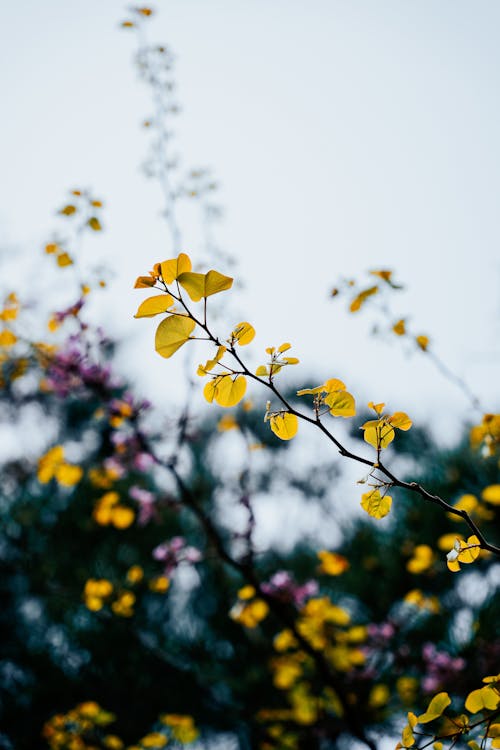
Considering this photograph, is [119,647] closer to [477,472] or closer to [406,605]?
[406,605]

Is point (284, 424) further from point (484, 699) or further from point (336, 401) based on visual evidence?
point (484, 699)

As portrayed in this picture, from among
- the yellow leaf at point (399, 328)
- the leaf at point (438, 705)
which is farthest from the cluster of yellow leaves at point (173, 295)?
the yellow leaf at point (399, 328)

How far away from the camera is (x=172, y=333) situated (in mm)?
588

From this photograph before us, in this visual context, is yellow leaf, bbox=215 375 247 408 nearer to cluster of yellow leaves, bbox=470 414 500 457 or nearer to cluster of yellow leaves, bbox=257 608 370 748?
cluster of yellow leaves, bbox=470 414 500 457

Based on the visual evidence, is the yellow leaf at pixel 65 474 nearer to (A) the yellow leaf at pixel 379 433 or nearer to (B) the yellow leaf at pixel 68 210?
(B) the yellow leaf at pixel 68 210

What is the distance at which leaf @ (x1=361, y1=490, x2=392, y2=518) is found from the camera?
0.66 meters

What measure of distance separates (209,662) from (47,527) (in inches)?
96.6

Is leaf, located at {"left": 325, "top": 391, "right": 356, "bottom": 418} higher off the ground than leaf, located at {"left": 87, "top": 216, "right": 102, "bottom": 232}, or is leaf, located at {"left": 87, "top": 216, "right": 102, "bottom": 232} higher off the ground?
leaf, located at {"left": 87, "top": 216, "right": 102, "bottom": 232}

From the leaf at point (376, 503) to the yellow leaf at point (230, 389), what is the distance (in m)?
0.25

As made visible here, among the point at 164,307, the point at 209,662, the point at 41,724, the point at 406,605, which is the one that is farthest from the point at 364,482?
the point at 41,724

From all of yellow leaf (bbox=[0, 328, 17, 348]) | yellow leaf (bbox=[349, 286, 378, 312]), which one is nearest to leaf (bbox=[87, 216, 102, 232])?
yellow leaf (bbox=[0, 328, 17, 348])

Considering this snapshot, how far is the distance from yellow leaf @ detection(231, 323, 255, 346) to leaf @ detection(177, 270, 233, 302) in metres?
0.09

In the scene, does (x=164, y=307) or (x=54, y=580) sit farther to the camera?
(x=54, y=580)

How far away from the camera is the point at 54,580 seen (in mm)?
4555
